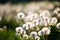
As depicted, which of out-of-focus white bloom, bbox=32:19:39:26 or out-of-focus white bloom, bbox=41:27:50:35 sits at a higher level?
out-of-focus white bloom, bbox=32:19:39:26

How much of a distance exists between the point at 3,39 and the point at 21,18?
47cm

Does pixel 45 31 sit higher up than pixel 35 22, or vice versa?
pixel 35 22

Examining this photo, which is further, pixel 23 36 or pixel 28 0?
pixel 28 0

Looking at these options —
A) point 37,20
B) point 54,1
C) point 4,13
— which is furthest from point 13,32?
point 54,1

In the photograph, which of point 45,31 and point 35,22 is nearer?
point 45,31

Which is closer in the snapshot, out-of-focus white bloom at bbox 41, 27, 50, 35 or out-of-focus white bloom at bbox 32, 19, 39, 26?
out-of-focus white bloom at bbox 41, 27, 50, 35

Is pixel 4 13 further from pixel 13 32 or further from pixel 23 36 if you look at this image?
pixel 23 36

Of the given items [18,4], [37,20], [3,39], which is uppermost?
[18,4]

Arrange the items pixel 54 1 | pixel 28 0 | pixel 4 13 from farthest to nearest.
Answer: pixel 28 0 → pixel 54 1 → pixel 4 13

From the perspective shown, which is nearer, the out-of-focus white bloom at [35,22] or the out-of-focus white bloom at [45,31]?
the out-of-focus white bloom at [45,31]

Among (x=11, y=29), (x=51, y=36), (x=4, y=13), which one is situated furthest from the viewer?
(x=4, y=13)

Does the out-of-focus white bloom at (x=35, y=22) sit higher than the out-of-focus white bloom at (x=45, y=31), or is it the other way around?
the out-of-focus white bloom at (x=35, y=22)

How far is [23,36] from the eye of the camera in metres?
3.66

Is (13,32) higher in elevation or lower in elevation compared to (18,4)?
lower
